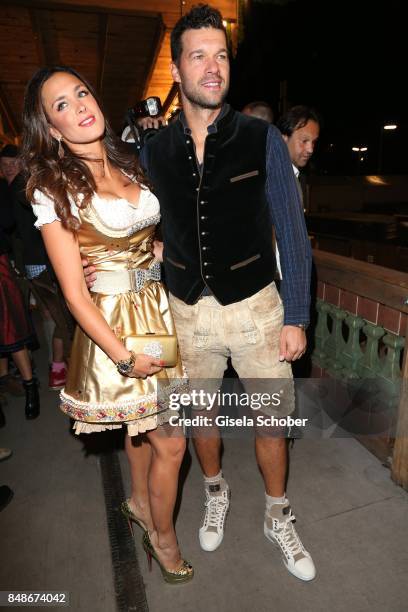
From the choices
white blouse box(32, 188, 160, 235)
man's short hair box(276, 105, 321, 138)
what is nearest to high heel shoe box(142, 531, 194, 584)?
white blouse box(32, 188, 160, 235)

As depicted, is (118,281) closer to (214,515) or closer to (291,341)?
(291,341)

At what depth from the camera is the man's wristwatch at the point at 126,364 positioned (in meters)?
1.54

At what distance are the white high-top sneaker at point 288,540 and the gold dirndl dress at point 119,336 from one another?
801 mm

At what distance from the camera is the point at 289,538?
76.9 inches

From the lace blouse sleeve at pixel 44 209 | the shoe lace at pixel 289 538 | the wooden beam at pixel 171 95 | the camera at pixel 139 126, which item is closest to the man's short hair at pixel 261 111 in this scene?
the camera at pixel 139 126

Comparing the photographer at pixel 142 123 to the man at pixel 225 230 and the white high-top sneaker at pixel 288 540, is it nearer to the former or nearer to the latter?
the man at pixel 225 230

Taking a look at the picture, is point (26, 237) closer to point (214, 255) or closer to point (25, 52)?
point (214, 255)

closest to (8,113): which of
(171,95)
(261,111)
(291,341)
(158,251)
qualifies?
(171,95)

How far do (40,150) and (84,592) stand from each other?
1805 millimetres

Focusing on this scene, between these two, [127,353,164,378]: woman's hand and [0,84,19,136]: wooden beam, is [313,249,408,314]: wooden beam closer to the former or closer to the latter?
[127,353,164,378]: woman's hand

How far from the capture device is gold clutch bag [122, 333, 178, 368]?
157 cm

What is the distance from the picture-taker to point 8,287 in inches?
127

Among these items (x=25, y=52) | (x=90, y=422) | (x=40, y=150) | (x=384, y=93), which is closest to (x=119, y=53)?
(x=25, y=52)

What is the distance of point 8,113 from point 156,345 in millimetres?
10141
